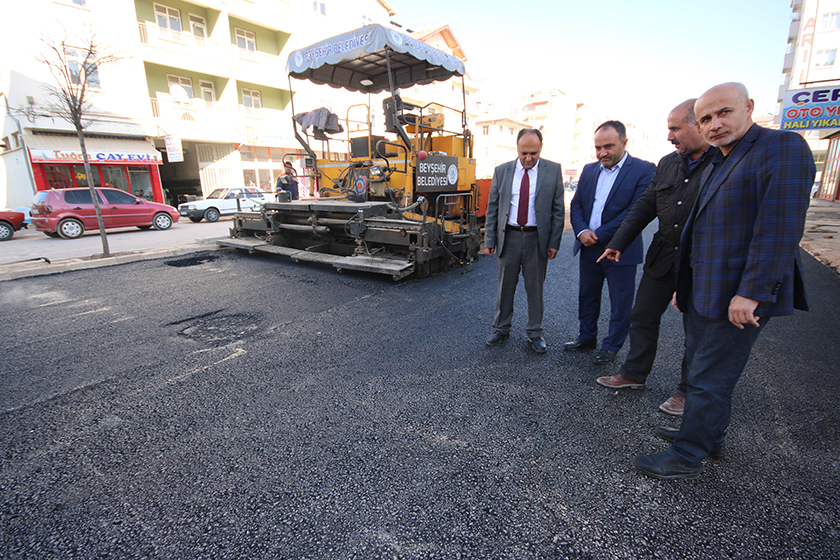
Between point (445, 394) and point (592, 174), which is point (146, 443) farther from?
point (592, 174)

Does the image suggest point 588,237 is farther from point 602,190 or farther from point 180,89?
Answer: point 180,89

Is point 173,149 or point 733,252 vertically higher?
point 173,149

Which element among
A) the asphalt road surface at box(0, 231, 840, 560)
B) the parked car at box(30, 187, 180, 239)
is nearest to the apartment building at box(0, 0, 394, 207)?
the parked car at box(30, 187, 180, 239)

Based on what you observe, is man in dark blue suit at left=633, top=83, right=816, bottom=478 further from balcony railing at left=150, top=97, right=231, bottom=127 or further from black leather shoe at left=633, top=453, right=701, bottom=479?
balcony railing at left=150, top=97, right=231, bottom=127

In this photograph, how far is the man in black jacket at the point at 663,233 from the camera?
254cm

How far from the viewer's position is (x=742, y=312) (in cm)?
180

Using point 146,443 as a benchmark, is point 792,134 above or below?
Answer: above

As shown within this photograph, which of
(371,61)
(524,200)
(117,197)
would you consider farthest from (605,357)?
(117,197)

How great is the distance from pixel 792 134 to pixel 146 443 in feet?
12.4

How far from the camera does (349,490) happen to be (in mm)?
2041

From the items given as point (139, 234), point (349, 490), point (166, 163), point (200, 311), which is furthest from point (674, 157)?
point (166, 163)

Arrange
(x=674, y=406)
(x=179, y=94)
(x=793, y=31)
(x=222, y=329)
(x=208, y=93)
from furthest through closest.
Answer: (x=793, y=31)
(x=208, y=93)
(x=179, y=94)
(x=222, y=329)
(x=674, y=406)

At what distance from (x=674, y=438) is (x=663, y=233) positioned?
4.36 feet

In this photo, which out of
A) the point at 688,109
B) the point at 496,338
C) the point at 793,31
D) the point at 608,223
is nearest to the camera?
the point at 688,109
